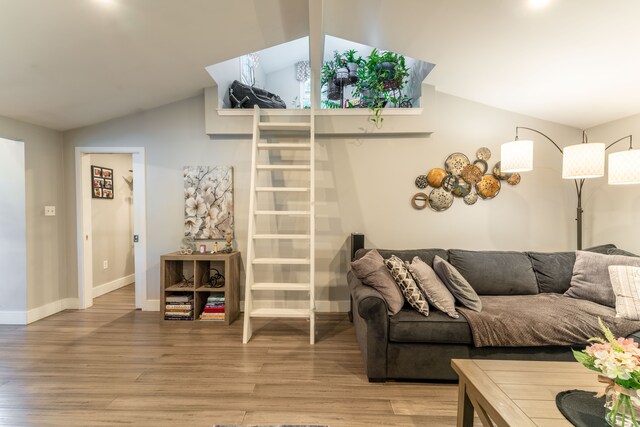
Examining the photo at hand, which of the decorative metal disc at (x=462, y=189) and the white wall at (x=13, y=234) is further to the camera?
the decorative metal disc at (x=462, y=189)

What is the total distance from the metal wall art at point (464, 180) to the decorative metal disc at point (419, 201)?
0.06 metres

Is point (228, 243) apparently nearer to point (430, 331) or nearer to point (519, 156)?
point (430, 331)

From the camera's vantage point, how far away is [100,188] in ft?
13.8

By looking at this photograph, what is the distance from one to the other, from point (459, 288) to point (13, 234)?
460 centimetres

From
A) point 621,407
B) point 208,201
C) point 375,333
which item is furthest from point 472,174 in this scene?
point 208,201

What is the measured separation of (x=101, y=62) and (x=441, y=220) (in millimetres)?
3811

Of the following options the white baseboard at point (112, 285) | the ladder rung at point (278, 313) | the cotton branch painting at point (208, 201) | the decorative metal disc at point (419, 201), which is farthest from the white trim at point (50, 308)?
the decorative metal disc at point (419, 201)

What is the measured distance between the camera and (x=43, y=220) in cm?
326

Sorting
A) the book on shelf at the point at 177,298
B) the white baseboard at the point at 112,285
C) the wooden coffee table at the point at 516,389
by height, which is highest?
the wooden coffee table at the point at 516,389

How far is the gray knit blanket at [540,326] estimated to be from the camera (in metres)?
1.99

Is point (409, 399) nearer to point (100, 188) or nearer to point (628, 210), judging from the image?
point (628, 210)

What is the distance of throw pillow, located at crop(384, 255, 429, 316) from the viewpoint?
2152mm

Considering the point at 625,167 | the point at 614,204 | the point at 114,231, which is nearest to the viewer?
the point at 625,167

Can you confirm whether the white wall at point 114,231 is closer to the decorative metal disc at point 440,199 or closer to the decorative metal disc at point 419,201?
the decorative metal disc at point 419,201
